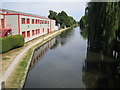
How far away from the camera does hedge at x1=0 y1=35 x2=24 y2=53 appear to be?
13549 mm

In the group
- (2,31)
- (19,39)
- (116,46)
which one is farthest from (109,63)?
(2,31)

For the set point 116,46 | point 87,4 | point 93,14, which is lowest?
point 116,46

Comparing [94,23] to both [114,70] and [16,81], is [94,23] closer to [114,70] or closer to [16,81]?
[114,70]

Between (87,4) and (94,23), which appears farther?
(87,4)

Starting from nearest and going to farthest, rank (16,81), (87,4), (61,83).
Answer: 1. (16,81)
2. (61,83)
3. (87,4)

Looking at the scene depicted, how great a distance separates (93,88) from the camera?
7.87m

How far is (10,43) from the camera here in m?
15.0

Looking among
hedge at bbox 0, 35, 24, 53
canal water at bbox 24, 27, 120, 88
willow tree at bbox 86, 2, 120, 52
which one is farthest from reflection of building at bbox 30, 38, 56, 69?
willow tree at bbox 86, 2, 120, 52

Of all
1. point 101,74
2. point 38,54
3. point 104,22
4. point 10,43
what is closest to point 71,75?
point 101,74

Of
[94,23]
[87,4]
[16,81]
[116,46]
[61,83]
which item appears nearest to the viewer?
[16,81]

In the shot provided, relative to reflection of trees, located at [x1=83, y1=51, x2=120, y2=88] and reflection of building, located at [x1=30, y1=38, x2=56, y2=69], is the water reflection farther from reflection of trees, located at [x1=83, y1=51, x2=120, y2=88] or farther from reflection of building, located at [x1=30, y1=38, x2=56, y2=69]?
reflection of building, located at [x1=30, y1=38, x2=56, y2=69]

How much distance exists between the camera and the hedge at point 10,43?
13549 mm

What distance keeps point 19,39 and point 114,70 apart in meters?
11.6

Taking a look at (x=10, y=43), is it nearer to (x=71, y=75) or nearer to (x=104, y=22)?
(x=71, y=75)
